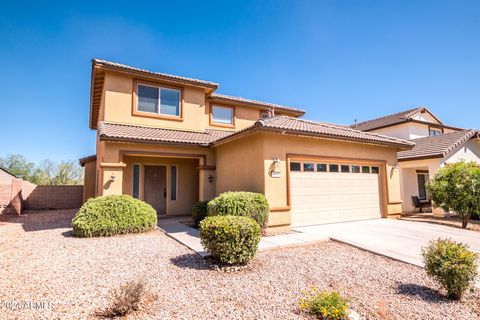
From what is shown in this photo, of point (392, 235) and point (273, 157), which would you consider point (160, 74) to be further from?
point (392, 235)

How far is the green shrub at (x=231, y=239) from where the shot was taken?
5.26 meters

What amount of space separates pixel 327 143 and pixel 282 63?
5999mm

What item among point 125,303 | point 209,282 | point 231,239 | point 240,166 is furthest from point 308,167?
point 125,303

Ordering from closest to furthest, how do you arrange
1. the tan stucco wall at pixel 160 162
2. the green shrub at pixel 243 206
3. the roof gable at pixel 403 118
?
the green shrub at pixel 243 206
the tan stucco wall at pixel 160 162
the roof gable at pixel 403 118

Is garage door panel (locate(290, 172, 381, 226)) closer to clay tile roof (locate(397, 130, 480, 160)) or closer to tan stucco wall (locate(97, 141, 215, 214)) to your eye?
tan stucco wall (locate(97, 141, 215, 214))

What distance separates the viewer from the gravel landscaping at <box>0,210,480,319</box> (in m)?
3.61

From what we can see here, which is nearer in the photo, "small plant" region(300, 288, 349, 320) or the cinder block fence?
"small plant" region(300, 288, 349, 320)

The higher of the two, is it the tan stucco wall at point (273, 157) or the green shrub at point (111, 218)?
the tan stucco wall at point (273, 157)

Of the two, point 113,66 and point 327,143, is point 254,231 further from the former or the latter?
point 113,66

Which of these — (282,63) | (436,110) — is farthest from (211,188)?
(436,110)

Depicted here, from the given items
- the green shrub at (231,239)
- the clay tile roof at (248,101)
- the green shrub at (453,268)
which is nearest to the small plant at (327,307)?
the green shrub at (453,268)

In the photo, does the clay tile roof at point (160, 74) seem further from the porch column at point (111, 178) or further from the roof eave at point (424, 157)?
the roof eave at point (424, 157)

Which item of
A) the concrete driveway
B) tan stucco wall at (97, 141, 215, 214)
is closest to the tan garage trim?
the concrete driveway

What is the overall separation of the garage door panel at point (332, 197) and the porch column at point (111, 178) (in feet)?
22.7
